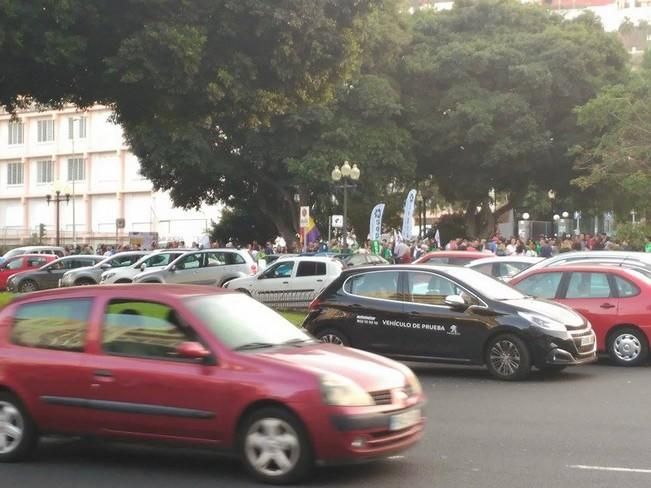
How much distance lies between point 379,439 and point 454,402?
479 cm

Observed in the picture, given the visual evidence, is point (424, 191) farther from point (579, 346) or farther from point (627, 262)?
point (579, 346)

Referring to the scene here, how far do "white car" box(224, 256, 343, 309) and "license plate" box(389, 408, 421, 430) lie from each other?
19.0m

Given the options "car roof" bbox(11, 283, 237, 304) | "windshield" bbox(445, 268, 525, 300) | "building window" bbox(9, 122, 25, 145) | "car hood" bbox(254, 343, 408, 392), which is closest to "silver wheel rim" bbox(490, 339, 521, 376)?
"windshield" bbox(445, 268, 525, 300)

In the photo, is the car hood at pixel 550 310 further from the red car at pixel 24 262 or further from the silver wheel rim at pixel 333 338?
the red car at pixel 24 262

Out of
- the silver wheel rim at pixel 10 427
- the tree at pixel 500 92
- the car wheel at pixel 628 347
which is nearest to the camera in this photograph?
the silver wheel rim at pixel 10 427

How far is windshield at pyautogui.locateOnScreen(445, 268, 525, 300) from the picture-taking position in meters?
14.4

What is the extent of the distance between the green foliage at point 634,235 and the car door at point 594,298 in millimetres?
20494

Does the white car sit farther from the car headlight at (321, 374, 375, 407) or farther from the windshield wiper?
the car headlight at (321, 374, 375, 407)

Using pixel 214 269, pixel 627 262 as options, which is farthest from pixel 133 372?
pixel 214 269

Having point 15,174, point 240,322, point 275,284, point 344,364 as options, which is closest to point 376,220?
point 275,284

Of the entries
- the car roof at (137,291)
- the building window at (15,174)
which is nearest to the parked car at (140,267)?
the car roof at (137,291)

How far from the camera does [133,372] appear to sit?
8.09 m

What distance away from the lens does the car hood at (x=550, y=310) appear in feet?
46.3

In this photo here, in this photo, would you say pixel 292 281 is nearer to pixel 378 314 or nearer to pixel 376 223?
pixel 376 223
